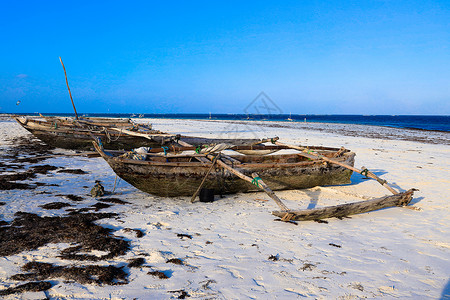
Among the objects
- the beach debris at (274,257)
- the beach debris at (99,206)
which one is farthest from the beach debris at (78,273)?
the beach debris at (99,206)

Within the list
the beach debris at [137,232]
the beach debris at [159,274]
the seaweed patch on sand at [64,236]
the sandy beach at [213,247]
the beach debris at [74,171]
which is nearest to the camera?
the sandy beach at [213,247]

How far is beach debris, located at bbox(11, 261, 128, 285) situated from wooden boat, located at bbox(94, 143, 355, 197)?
2469mm

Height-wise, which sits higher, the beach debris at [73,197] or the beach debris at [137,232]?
the beach debris at [73,197]

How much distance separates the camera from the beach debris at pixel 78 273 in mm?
3029

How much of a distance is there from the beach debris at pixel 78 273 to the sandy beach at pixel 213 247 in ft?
0.04

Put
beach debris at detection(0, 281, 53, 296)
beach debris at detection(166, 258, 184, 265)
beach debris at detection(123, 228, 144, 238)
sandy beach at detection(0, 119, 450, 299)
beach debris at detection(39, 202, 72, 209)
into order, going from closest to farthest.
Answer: beach debris at detection(0, 281, 53, 296) < sandy beach at detection(0, 119, 450, 299) < beach debris at detection(166, 258, 184, 265) < beach debris at detection(123, 228, 144, 238) < beach debris at detection(39, 202, 72, 209)

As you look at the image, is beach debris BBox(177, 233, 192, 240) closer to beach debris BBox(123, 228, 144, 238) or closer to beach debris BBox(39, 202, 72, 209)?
beach debris BBox(123, 228, 144, 238)

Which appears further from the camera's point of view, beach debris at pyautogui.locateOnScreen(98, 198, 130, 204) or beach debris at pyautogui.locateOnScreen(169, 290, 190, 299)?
beach debris at pyautogui.locateOnScreen(98, 198, 130, 204)

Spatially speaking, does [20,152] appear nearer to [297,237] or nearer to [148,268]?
[148,268]

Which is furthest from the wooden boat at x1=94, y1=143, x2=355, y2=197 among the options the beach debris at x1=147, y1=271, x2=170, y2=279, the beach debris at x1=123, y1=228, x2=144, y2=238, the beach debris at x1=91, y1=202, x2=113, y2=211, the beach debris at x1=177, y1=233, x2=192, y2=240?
the beach debris at x1=147, y1=271, x2=170, y2=279

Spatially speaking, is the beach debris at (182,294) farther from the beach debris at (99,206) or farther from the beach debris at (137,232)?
the beach debris at (99,206)

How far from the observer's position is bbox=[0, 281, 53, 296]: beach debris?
2771 millimetres

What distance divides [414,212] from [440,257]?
79.2 inches

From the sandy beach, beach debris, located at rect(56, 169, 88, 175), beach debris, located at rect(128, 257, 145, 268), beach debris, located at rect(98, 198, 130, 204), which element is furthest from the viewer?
beach debris, located at rect(56, 169, 88, 175)
